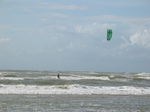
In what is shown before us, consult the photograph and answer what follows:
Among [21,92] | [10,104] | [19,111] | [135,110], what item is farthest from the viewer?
[21,92]

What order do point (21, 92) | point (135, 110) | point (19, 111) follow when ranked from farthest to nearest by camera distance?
point (21, 92), point (135, 110), point (19, 111)

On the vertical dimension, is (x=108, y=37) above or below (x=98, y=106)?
above

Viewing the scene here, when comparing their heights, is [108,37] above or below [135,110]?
above

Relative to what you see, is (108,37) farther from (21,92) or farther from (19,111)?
→ (21,92)

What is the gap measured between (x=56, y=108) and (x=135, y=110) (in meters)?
4.09

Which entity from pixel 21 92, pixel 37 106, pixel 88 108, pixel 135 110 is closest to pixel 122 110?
pixel 135 110

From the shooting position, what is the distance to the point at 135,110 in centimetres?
1608

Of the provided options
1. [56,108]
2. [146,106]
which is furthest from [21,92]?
[146,106]

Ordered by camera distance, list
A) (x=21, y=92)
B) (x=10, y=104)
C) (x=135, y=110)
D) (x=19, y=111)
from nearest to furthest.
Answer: (x=19, y=111)
(x=135, y=110)
(x=10, y=104)
(x=21, y=92)

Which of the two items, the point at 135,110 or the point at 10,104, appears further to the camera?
the point at 10,104

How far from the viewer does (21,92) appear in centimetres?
2397

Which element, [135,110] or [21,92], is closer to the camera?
[135,110]

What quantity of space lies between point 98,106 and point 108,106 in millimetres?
572

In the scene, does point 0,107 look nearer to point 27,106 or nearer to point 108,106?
point 27,106
